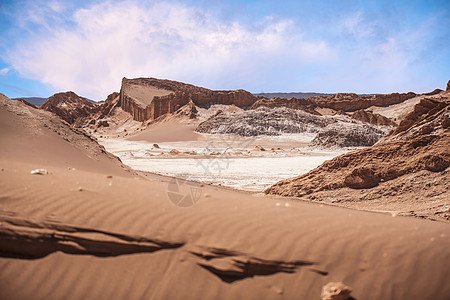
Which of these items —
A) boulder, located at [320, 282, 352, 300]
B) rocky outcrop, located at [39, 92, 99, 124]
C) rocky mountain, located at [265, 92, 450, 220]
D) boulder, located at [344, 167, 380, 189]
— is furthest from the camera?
rocky outcrop, located at [39, 92, 99, 124]

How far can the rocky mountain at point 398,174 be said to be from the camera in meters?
5.57

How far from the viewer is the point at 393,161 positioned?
21.3ft

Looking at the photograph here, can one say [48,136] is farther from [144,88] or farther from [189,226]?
[144,88]

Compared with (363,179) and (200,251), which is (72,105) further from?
(200,251)

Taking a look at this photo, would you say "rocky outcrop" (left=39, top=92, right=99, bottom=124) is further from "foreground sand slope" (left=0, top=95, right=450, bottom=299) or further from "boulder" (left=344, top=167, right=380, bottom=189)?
"foreground sand slope" (left=0, top=95, right=450, bottom=299)

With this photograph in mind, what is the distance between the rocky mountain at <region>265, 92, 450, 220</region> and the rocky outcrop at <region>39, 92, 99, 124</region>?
69.1 m

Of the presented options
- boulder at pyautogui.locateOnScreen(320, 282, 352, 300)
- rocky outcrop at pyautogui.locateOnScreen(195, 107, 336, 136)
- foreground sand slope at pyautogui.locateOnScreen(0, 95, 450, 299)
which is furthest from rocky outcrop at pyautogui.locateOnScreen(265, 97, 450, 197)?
rocky outcrop at pyautogui.locateOnScreen(195, 107, 336, 136)

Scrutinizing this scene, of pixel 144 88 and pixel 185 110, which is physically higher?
pixel 144 88

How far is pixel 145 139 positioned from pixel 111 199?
43.6 m

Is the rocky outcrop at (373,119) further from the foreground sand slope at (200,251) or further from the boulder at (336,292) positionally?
the boulder at (336,292)

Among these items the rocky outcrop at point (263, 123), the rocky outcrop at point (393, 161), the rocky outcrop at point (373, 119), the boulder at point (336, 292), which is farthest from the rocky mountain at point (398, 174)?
the rocky outcrop at point (373, 119)

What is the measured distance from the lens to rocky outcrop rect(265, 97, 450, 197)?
20.0 ft

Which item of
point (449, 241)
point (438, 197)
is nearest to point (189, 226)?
point (449, 241)

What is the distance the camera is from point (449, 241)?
8.63 feet
